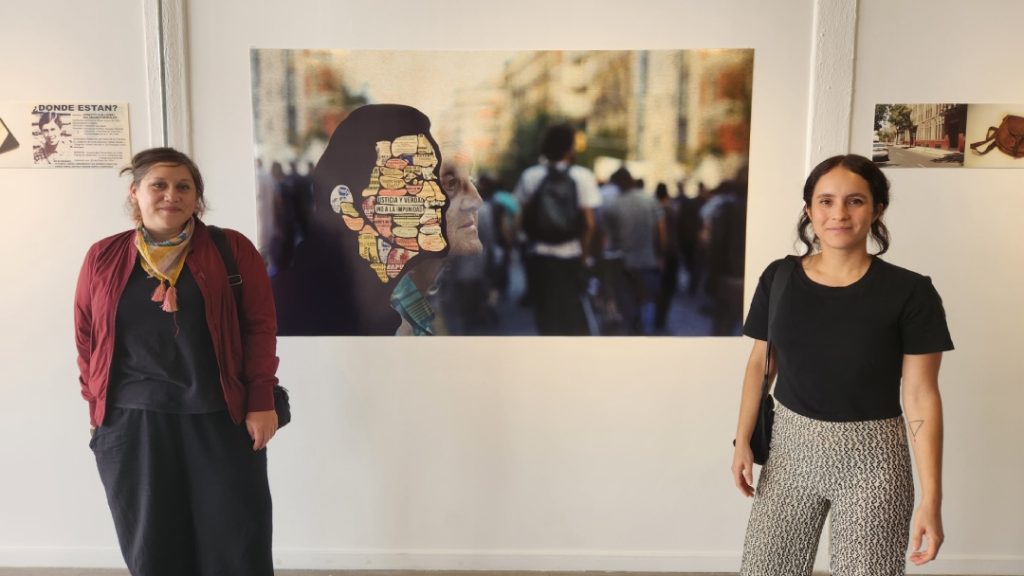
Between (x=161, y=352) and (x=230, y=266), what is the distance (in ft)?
0.96

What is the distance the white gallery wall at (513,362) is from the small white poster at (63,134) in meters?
0.05

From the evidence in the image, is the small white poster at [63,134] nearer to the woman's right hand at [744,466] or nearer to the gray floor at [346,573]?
the gray floor at [346,573]

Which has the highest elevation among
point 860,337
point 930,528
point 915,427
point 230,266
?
point 230,266

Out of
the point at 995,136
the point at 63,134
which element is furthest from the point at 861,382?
the point at 63,134

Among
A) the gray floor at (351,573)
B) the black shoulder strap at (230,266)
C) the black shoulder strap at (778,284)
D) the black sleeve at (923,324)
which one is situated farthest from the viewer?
the gray floor at (351,573)

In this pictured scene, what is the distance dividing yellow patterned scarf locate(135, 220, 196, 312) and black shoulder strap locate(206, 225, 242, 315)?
0.29 feet

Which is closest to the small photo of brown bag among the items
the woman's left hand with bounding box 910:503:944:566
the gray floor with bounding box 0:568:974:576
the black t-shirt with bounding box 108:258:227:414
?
the woman's left hand with bounding box 910:503:944:566

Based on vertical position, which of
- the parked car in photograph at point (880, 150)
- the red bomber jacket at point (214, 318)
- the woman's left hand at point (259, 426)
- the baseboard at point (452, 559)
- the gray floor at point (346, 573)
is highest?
the parked car in photograph at point (880, 150)

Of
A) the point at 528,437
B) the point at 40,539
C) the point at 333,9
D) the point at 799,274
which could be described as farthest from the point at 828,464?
the point at 40,539

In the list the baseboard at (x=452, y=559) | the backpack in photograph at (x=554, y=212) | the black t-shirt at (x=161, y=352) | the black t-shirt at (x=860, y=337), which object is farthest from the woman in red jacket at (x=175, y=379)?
the black t-shirt at (x=860, y=337)

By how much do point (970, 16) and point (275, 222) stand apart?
2691mm

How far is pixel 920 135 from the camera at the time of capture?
7.85 ft

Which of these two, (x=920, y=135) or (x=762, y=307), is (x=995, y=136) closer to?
(x=920, y=135)

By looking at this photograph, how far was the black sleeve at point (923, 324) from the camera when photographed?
1.44m
